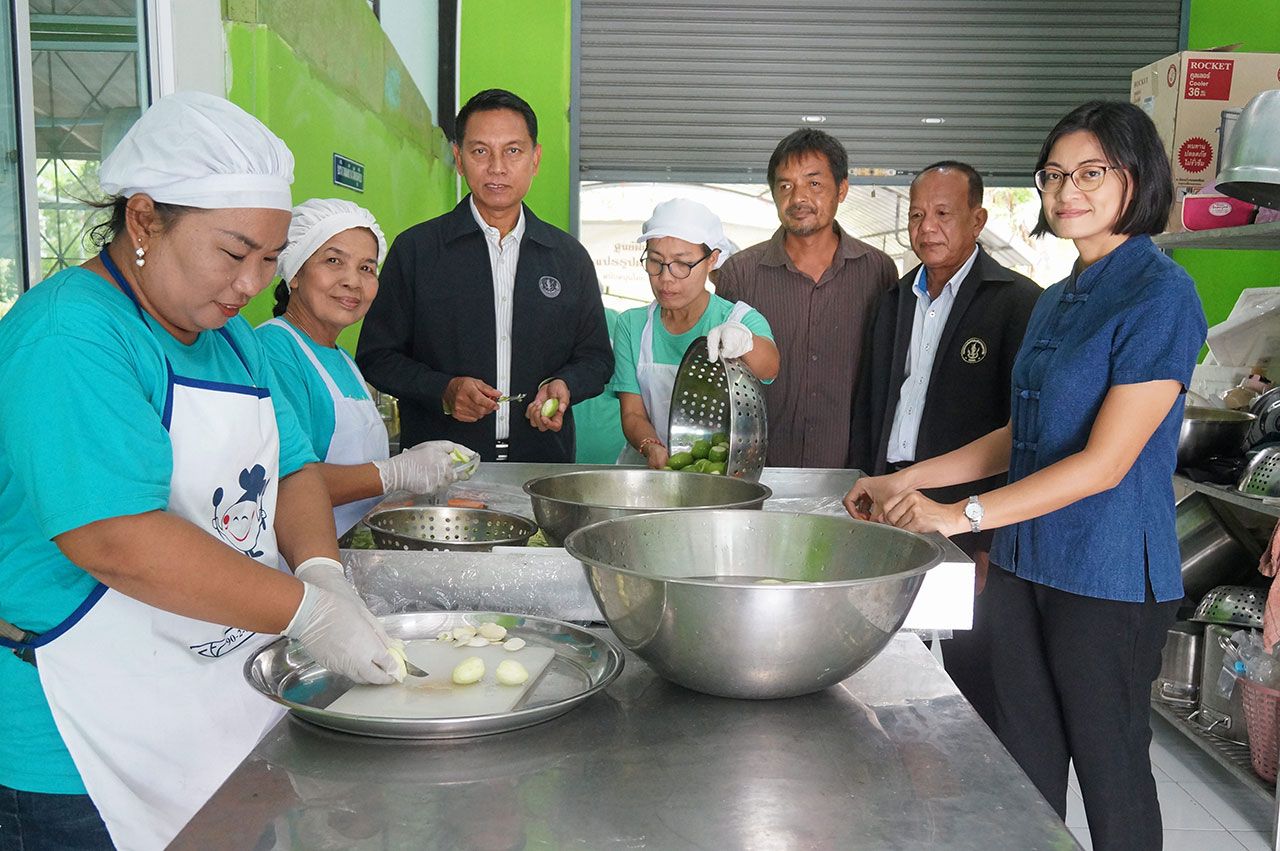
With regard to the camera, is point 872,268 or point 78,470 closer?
point 78,470

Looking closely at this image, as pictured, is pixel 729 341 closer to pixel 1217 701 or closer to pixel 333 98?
pixel 333 98

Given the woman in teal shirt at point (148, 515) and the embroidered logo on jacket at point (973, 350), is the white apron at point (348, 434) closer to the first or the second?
the woman in teal shirt at point (148, 515)

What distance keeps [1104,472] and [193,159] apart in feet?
4.96

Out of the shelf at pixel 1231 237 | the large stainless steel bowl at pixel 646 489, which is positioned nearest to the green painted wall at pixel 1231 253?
the shelf at pixel 1231 237

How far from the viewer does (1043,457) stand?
77.2 inches

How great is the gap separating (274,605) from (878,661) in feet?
2.47

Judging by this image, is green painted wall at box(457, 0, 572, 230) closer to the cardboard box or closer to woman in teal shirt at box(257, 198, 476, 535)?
the cardboard box

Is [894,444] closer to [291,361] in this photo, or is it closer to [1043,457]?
[1043,457]

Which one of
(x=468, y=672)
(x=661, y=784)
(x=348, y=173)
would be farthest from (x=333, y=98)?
(x=661, y=784)

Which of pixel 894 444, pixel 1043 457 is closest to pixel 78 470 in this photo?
pixel 1043 457

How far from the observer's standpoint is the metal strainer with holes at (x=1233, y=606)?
314cm

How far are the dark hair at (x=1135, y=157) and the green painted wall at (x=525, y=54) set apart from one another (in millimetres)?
4202

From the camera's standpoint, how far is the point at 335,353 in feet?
7.43

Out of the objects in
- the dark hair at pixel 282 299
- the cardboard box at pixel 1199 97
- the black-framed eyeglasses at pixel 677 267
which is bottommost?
the dark hair at pixel 282 299
